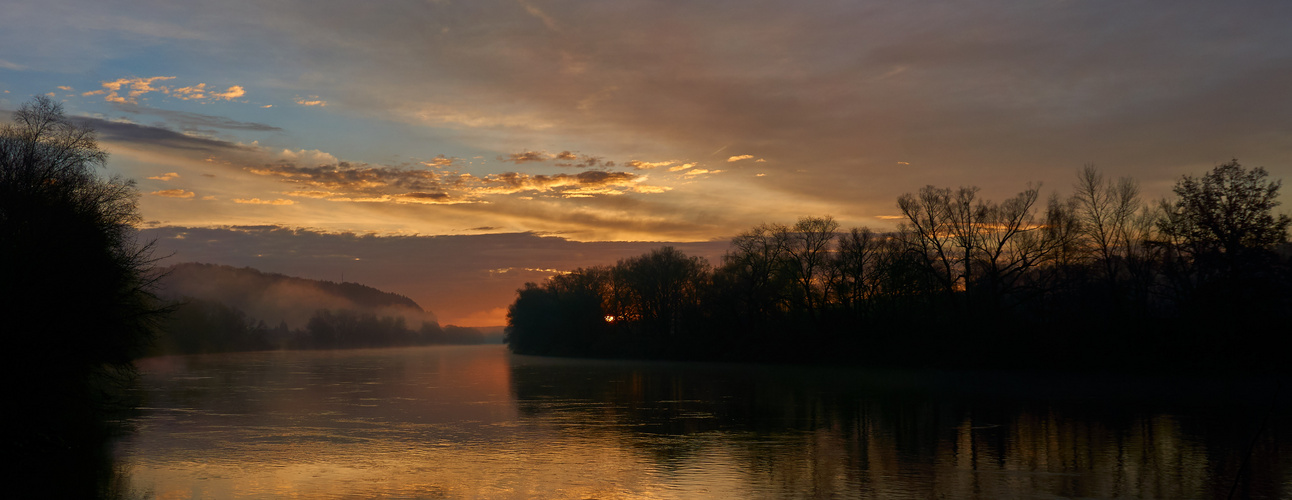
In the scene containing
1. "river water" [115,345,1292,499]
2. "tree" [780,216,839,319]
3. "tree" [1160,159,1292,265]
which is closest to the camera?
"river water" [115,345,1292,499]

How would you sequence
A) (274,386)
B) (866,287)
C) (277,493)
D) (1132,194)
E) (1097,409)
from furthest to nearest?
(866,287), (1132,194), (274,386), (1097,409), (277,493)

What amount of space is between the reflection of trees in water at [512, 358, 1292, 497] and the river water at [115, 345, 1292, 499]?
0.23ft

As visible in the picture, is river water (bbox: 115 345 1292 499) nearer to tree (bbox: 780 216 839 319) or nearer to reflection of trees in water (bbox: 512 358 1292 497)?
reflection of trees in water (bbox: 512 358 1292 497)

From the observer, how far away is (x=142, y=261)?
2509 centimetres

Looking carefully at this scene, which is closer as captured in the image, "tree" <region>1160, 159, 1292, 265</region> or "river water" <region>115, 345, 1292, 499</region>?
"river water" <region>115, 345, 1292, 499</region>

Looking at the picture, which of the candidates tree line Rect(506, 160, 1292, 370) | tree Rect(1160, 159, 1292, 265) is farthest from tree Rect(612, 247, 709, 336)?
tree Rect(1160, 159, 1292, 265)

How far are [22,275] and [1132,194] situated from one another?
2383 inches

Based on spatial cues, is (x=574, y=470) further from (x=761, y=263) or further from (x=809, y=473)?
(x=761, y=263)

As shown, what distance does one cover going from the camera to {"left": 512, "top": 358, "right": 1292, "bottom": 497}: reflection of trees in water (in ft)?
46.7

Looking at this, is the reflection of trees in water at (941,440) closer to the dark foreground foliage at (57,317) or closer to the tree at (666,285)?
the dark foreground foliage at (57,317)

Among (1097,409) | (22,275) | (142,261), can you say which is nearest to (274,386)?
(142,261)

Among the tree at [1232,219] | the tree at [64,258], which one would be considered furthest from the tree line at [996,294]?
the tree at [64,258]

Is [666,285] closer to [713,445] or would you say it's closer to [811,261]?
[811,261]

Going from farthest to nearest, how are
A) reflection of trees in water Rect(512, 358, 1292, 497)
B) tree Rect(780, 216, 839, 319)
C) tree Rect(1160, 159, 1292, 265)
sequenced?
tree Rect(780, 216, 839, 319) → tree Rect(1160, 159, 1292, 265) → reflection of trees in water Rect(512, 358, 1292, 497)
